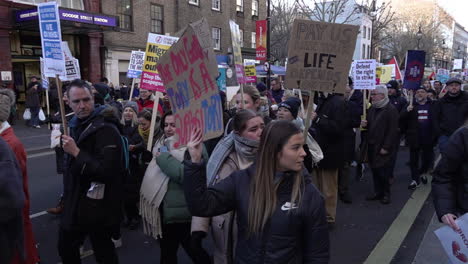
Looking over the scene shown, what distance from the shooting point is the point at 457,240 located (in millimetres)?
2443

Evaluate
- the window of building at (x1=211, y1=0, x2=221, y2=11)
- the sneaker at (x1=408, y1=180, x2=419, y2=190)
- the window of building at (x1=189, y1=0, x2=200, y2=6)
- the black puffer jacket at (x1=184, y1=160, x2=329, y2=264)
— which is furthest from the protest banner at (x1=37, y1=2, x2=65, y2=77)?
the window of building at (x1=211, y1=0, x2=221, y2=11)

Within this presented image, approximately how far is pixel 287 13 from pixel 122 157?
2846 cm

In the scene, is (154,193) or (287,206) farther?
(154,193)

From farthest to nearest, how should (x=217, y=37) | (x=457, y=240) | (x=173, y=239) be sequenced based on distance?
(x=217, y=37) → (x=173, y=239) → (x=457, y=240)

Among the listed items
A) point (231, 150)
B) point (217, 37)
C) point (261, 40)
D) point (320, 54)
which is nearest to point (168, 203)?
point (231, 150)

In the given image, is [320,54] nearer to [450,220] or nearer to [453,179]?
[453,179]

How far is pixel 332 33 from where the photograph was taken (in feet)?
10.5

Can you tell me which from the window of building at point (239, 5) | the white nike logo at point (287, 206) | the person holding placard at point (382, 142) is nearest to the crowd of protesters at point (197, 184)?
the white nike logo at point (287, 206)

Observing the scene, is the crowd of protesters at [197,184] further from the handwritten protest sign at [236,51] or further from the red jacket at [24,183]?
the handwritten protest sign at [236,51]

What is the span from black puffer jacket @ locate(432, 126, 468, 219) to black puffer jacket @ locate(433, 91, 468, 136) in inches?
152

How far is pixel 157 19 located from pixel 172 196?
20527 millimetres

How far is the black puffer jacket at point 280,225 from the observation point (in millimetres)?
1959

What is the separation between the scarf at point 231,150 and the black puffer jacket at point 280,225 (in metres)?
0.63

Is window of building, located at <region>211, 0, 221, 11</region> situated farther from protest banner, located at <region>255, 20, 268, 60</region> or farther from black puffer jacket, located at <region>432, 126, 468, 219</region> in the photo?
black puffer jacket, located at <region>432, 126, 468, 219</region>
